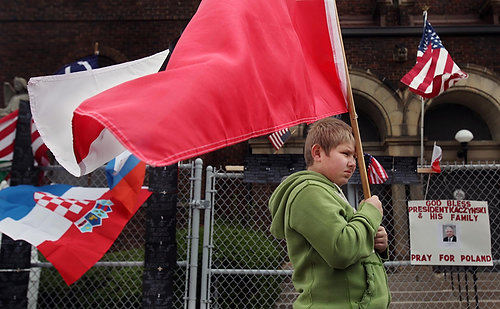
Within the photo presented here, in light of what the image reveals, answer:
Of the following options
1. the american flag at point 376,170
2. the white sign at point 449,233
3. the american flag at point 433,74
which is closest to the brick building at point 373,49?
the american flag at point 433,74

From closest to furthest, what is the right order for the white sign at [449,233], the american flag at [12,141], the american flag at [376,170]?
the white sign at [449,233] → the american flag at [12,141] → the american flag at [376,170]

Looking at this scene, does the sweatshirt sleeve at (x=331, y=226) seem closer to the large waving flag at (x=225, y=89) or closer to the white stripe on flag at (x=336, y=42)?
the large waving flag at (x=225, y=89)

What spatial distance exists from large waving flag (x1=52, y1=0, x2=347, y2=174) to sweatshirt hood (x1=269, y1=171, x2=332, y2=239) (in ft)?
0.97

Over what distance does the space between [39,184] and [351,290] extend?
4259mm

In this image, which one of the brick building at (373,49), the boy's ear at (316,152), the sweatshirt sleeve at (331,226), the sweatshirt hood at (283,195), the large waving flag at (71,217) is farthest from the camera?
the brick building at (373,49)

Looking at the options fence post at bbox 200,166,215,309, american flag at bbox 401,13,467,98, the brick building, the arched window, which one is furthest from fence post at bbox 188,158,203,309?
the arched window

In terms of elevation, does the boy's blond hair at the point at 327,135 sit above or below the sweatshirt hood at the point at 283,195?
above

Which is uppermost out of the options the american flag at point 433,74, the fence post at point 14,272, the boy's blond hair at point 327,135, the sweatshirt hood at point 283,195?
the american flag at point 433,74

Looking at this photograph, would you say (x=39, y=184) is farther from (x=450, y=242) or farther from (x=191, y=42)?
(x=450, y=242)

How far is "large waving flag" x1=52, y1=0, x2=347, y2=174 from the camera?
6.19 feet

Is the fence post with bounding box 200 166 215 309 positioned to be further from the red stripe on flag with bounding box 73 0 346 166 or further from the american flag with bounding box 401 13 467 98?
the american flag with bounding box 401 13 467 98

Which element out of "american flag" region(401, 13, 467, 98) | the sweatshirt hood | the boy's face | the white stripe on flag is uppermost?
"american flag" region(401, 13, 467, 98)

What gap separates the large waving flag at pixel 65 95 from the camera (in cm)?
309

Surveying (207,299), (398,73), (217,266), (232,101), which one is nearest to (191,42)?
(232,101)
